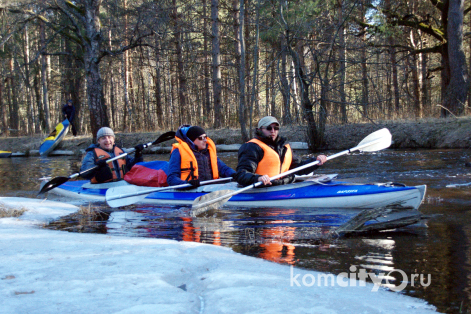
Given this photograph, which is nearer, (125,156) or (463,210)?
(463,210)

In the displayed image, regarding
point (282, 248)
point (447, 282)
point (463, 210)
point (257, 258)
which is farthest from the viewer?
point (463, 210)

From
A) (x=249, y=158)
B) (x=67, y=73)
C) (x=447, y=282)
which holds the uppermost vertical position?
(x=67, y=73)

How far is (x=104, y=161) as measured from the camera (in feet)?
21.9

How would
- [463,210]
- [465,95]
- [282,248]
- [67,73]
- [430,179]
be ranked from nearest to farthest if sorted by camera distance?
[282,248], [463,210], [430,179], [465,95], [67,73]

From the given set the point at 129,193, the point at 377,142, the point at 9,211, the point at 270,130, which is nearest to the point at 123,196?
the point at 129,193

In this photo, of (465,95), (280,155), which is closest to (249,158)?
(280,155)

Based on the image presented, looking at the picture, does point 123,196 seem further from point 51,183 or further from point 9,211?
point 51,183

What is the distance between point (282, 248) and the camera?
3.41 m

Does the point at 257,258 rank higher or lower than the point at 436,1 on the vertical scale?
lower

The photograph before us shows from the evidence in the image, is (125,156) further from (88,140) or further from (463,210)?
(88,140)

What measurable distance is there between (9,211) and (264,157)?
2.97 meters

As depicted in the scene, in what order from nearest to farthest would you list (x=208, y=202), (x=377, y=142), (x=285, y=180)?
(x=208, y=202) < (x=285, y=180) < (x=377, y=142)

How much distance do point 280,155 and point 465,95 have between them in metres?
9.73

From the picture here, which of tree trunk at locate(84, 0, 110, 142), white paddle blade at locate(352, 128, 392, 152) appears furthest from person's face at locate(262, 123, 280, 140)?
tree trunk at locate(84, 0, 110, 142)
